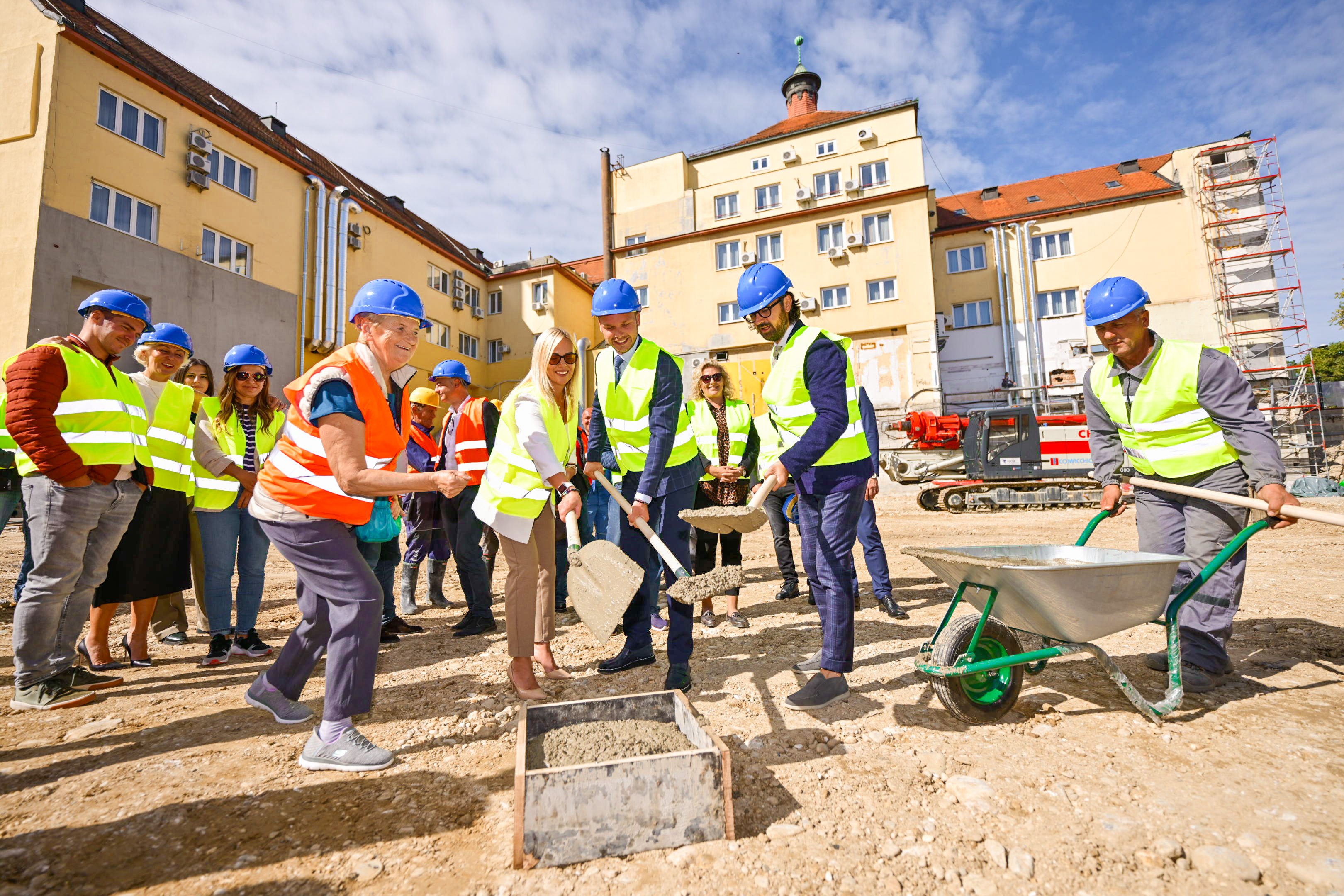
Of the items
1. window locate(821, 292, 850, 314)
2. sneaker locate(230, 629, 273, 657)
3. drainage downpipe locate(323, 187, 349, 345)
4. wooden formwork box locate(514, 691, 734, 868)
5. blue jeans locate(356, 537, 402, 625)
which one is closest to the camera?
wooden formwork box locate(514, 691, 734, 868)

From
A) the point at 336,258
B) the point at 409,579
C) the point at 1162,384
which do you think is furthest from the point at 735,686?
the point at 336,258

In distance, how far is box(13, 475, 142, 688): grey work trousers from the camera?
3.20 meters

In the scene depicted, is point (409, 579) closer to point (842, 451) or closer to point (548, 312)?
point (842, 451)

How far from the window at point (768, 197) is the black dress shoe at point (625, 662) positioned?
2482cm

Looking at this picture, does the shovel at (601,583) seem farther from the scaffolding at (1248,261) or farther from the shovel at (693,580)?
the scaffolding at (1248,261)

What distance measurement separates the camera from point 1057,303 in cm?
2434

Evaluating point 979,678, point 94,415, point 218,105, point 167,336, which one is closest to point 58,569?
point 94,415

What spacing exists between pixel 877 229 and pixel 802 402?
74.1ft

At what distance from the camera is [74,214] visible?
12.4m

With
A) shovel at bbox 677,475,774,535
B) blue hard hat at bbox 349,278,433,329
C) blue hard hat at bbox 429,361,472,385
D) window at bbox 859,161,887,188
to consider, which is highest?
window at bbox 859,161,887,188

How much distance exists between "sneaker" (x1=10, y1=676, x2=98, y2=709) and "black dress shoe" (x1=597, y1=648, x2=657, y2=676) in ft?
8.74

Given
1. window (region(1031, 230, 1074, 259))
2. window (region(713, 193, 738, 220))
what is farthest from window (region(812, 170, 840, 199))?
window (region(1031, 230, 1074, 259))

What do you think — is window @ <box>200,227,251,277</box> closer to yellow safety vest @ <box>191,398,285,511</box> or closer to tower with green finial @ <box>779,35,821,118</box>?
yellow safety vest @ <box>191,398,285,511</box>

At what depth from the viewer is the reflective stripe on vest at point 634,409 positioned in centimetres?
361
